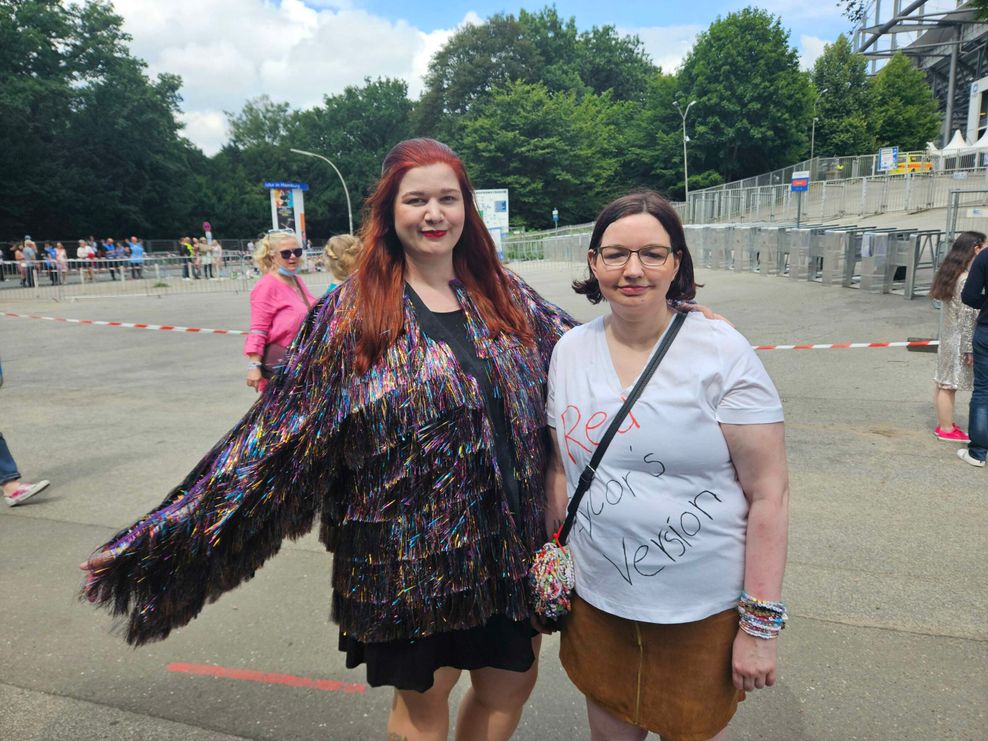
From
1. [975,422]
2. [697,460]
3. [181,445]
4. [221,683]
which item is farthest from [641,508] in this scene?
[181,445]

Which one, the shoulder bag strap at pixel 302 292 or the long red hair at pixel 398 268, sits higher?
the long red hair at pixel 398 268

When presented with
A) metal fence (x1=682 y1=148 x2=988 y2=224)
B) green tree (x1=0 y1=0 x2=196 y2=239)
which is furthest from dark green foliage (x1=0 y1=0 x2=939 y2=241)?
metal fence (x1=682 y1=148 x2=988 y2=224)

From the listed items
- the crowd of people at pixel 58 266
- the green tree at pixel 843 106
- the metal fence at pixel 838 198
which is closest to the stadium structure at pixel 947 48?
the green tree at pixel 843 106

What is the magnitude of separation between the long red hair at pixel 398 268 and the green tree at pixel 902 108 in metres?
63.5

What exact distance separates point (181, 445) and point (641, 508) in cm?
522

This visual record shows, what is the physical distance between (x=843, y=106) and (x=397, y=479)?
6415 centimetres

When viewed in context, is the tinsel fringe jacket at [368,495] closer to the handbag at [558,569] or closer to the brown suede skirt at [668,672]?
the handbag at [558,569]

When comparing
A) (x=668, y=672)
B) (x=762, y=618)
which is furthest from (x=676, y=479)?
(x=668, y=672)

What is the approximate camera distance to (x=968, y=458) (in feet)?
15.9

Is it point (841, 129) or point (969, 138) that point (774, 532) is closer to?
point (969, 138)

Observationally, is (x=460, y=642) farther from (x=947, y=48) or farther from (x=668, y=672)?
(x=947, y=48)

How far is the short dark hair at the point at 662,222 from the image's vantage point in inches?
65.2

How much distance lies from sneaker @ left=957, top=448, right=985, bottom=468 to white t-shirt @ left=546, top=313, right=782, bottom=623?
13.9 feet

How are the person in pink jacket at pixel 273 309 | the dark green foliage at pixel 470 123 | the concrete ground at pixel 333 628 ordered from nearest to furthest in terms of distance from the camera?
the concrete ground at pixel 333 628 → the person in pink jacket at pixel 273 309 → the dark green foliage at pixel 470 123
